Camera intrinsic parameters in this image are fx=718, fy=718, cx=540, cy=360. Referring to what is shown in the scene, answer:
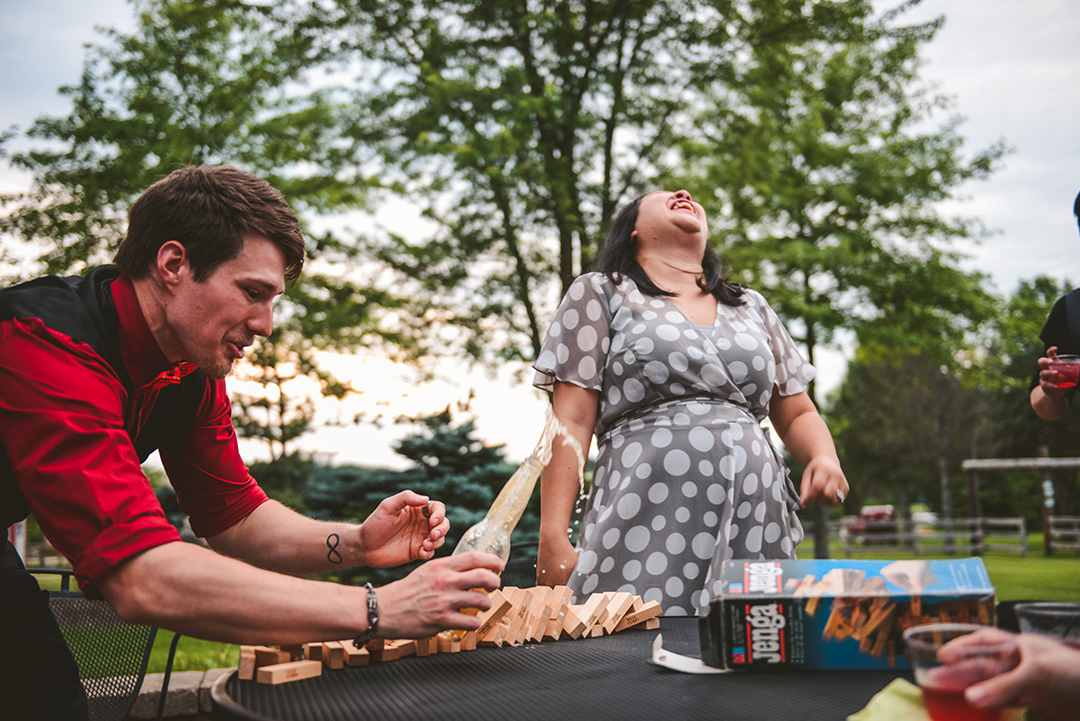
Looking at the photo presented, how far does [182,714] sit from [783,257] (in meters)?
7.76

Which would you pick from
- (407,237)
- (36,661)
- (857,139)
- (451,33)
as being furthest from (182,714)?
(857,139)

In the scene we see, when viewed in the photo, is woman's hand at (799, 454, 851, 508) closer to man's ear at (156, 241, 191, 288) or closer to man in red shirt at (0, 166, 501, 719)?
man in red shirt at (0, 166, 501, 719)

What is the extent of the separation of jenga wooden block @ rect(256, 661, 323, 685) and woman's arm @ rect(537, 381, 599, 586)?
3.12ft

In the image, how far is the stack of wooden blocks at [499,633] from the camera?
3.70ft

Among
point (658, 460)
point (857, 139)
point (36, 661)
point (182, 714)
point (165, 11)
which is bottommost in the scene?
point (182, 714)

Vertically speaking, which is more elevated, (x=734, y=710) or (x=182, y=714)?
(x=734, y=710)

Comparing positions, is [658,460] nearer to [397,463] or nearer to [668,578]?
[668,578]

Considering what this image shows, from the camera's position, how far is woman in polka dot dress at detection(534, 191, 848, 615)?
197 centimetres

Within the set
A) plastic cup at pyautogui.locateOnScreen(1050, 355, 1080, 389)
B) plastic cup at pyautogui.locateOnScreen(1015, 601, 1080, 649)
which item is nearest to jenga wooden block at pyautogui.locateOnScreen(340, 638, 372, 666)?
plastic cup at pyautogui.locateOnScreen(1015, 601, 1080, 649)

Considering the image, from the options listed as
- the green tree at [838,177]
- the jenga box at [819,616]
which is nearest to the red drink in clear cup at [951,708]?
the jenga box at [819,616]

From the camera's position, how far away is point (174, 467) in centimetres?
187

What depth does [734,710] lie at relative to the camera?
0.93m

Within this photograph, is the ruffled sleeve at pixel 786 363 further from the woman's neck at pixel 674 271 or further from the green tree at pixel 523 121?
the green tree at pixel 523 121

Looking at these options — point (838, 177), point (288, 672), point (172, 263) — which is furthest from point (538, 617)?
point (838, 177)
